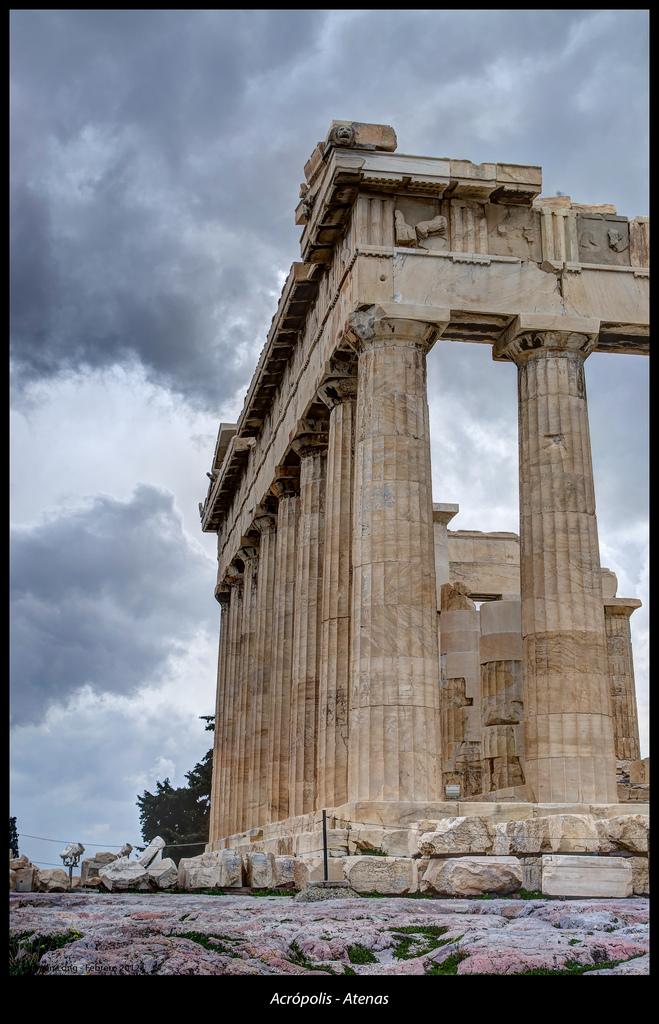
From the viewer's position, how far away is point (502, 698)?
120 ft

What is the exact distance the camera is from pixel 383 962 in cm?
1340

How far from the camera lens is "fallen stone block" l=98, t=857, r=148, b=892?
2422cm

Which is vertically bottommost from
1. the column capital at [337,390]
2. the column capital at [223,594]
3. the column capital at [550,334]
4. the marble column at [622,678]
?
the marble column at [622,678]

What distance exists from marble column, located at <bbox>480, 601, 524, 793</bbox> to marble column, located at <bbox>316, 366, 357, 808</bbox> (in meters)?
6.94

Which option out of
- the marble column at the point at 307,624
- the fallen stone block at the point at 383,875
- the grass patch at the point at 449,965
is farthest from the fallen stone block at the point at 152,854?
the grass patch at the point at 449,965

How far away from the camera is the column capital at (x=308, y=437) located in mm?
35625

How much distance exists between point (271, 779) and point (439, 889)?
724 inches

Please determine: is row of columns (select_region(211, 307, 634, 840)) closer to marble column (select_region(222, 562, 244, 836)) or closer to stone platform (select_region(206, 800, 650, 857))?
stone platform (select_region(206, 800, 650, 857))

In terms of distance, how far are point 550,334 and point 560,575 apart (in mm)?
5611

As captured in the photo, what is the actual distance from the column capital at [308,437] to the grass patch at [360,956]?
22801 mm

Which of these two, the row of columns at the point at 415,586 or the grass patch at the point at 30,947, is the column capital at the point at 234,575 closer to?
the row of columns at the point at 415,586

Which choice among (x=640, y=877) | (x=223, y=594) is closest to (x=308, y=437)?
(x=640, y=877)
